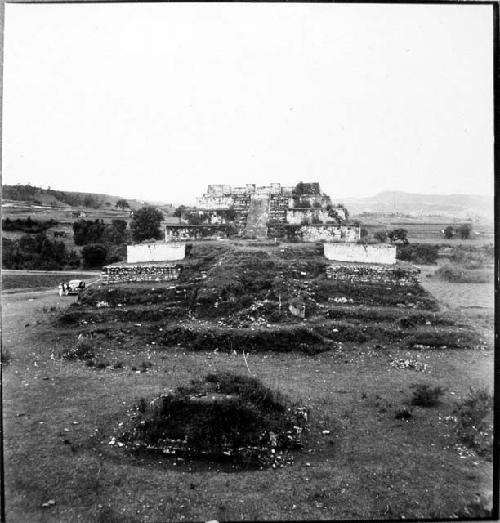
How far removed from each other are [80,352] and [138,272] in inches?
61.3

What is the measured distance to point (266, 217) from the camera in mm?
8867

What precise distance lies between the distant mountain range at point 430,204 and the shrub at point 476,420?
82.8 inches

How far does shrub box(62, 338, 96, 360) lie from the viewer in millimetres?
6062

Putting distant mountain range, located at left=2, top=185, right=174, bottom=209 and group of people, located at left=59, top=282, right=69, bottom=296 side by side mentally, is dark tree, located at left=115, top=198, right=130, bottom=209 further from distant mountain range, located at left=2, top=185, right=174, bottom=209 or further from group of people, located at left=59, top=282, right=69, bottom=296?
group of people, located at left=59, top=282, right=69, bottom=296

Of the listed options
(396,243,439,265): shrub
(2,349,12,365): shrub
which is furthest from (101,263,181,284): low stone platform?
(396,243,439,265): shrub

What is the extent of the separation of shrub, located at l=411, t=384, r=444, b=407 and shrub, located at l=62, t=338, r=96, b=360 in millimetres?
4081

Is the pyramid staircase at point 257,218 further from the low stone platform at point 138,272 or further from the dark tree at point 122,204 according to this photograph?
the dark tree at point 122,204

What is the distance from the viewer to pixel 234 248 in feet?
24.9

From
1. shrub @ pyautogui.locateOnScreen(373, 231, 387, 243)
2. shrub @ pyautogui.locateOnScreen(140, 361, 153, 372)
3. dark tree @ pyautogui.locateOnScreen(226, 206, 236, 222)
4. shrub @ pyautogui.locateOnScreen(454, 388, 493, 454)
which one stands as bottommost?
shrub @ pyautogui.locateOnScreen(454, 388, 493, 454)

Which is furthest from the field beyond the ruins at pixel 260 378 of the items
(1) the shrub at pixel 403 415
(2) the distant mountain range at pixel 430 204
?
(2) the distant mountain range at pixel 430 204

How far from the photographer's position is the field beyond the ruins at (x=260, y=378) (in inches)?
186

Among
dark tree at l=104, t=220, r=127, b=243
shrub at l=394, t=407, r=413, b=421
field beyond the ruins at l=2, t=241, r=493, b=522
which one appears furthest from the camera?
dark tree at l=104, t=220, r=127, b=243

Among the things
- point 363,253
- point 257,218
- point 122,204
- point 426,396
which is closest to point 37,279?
point 122,204

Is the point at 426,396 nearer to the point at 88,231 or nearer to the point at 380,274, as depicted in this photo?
the point at 380,274
